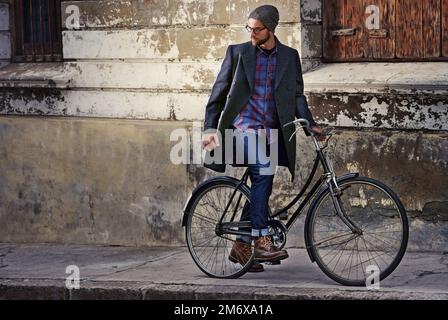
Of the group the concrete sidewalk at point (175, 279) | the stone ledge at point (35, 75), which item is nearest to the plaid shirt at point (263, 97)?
the concrete sidewalk at point (175, 279)

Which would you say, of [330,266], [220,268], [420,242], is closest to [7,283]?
[220,268]

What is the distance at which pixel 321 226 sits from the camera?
328 inches

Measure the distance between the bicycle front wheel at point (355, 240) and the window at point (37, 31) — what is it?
4.03 metres

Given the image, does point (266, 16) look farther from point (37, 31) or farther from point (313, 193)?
point (37, 31)

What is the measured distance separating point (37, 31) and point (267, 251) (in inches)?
164

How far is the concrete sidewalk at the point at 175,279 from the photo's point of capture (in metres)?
8.14

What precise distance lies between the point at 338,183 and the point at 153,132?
264 cm

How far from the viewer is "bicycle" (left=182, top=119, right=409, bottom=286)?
8.30 meters

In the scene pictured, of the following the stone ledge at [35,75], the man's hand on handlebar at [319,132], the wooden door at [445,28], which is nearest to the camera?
the man's hand on handlebar at [319,132]

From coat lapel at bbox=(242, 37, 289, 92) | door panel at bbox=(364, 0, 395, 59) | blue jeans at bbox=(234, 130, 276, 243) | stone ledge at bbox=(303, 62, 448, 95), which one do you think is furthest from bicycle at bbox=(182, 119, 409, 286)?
door panel at bbox=(364, 0, 395, 59)

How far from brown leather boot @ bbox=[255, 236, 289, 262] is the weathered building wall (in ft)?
5.01

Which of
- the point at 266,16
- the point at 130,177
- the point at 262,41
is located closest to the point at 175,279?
the point at 262,41

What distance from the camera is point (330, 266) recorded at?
846cm

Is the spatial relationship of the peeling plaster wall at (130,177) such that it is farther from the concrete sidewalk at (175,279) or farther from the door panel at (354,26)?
the door panel at (354,26)
